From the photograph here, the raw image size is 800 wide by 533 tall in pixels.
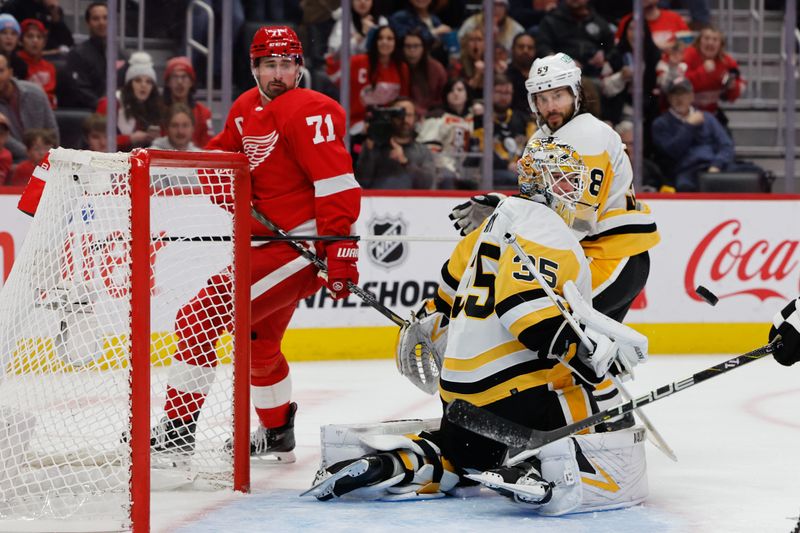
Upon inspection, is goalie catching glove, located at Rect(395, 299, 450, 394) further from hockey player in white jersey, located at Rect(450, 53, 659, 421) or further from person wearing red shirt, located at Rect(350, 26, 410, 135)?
person wearing red shirt, located at Rect(350, 26, 410, 135)

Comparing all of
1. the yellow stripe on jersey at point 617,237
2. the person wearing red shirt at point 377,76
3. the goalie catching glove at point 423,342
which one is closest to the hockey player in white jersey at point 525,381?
the goalie catching glove at point 423,342

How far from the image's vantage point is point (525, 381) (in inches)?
117

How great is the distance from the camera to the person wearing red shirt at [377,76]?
6.63 metres

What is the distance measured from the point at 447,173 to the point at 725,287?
1434 mm

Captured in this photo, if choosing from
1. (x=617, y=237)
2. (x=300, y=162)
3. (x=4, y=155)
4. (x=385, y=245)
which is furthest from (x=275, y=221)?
(x=4, y=155)

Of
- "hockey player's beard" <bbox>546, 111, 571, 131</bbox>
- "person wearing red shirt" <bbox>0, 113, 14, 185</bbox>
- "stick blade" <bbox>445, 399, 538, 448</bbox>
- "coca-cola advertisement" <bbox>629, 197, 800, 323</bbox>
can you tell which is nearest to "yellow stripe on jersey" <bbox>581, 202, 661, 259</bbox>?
"hockey player's beard" <bbox>546, 111, 571, 131</bbox>

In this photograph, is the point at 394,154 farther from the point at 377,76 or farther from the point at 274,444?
the point at 274,444

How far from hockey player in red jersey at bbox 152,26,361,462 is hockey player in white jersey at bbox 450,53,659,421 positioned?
1.13 feet

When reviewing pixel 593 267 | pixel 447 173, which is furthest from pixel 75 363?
pixel 447 173

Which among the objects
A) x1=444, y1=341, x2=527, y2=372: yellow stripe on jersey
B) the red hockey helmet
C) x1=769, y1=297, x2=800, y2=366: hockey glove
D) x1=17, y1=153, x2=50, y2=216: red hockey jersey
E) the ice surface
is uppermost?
the red hockey helmet

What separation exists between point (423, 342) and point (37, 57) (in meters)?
3.70

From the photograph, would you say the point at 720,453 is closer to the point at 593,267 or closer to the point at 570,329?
the point at 593,267

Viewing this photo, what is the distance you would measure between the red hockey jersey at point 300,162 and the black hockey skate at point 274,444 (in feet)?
1.84

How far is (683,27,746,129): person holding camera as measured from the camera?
7.24 metres
